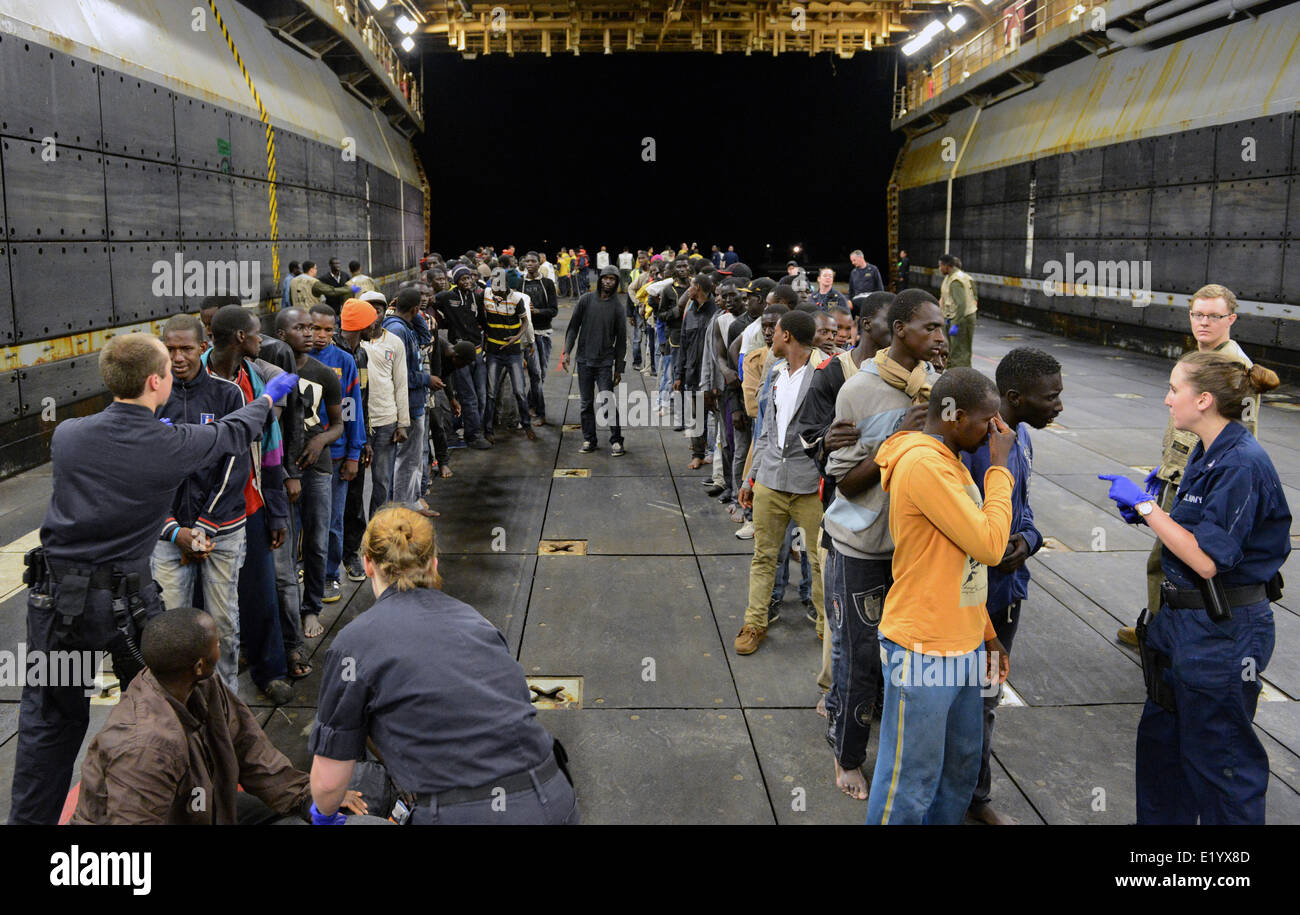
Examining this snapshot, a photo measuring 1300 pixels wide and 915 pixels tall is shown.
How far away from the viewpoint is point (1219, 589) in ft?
11.4

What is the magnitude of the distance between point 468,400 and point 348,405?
188 inches

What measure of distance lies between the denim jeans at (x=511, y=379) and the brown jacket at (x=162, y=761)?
8.34 meters

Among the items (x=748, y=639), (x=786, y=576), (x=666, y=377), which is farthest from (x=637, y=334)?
(x=748, y=639)

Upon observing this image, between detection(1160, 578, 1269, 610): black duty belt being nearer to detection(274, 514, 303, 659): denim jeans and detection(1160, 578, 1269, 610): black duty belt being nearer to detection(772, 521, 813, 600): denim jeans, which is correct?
detection(772, 521, 813, 600): denim jeans

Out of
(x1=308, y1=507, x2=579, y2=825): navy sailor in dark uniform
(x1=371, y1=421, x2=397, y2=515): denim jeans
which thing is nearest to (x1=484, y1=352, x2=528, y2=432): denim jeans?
(x1=371, y1=421, x2=397, y2=515): denim jeans

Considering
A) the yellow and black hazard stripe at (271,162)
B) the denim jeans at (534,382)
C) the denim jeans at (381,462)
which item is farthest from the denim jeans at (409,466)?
the yellow and black hazard stripe at (271,162)

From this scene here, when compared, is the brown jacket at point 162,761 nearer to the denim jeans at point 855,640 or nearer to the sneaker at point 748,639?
the denim jeans at point 855,640

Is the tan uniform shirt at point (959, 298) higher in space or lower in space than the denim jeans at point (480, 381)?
higher

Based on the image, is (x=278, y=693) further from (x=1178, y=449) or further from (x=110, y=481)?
(x=1178, y=449)

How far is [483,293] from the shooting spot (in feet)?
37.4

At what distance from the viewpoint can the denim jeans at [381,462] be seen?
24.6 ft

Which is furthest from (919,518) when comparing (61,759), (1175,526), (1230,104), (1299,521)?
(1230,104)

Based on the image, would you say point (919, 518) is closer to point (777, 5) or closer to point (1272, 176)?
point (1272, 176)
